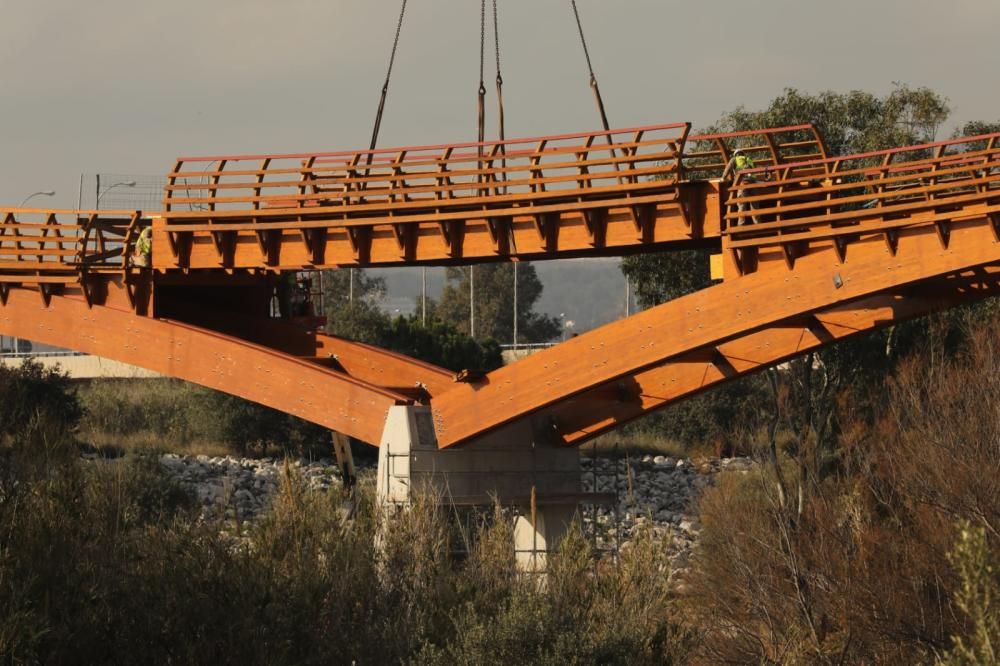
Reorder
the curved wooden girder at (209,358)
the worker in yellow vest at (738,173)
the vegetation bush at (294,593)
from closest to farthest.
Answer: the vegetation bush at (294,593), the worker in yellow vest at (738,173), the curved wooden girder at (209,358)

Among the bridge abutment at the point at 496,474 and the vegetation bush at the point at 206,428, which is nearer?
the bridge abutment at the point at 496,474

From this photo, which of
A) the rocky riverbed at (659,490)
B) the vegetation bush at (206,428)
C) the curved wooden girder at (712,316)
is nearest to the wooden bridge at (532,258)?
the curved wooden girder at (712,316)

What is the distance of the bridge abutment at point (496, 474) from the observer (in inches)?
1168

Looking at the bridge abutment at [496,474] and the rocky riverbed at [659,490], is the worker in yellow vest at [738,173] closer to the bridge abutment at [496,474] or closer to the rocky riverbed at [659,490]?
the bridge abutment at [496,474]

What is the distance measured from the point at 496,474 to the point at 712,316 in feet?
21.4

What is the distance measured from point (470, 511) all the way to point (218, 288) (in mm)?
6877

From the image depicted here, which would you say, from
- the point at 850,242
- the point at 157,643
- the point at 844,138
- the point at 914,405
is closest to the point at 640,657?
the point at 157,643

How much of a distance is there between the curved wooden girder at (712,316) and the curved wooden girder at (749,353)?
75cm

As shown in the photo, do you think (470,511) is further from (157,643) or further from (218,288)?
(157,643)

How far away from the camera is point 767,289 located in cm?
2595

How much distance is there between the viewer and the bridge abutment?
2966cm

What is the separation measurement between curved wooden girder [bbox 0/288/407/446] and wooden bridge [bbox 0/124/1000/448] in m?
0.04

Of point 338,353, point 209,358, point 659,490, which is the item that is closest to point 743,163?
point 338,353

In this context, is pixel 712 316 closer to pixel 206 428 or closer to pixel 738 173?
pixel 738 173
